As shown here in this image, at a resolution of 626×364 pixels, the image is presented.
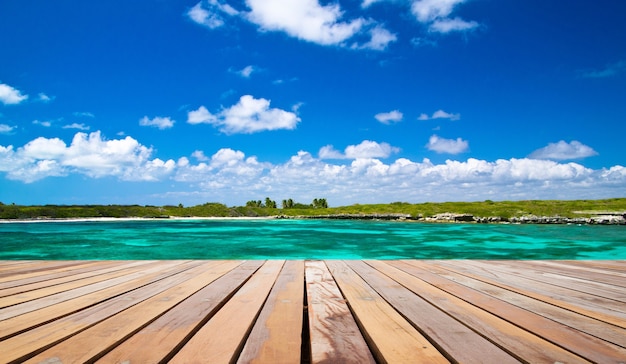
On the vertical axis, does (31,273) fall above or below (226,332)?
below

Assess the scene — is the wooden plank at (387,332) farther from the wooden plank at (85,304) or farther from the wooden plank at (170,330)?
the wooden plank at (85,304)

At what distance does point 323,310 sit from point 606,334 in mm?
1457

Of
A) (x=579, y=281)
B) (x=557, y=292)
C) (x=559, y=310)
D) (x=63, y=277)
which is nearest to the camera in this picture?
(x=559, y=310)

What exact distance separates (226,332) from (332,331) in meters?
0.51

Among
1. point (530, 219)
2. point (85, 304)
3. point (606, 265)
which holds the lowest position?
point (530, 219)

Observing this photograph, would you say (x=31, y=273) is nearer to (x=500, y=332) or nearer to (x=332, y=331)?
(x=332, y=331)

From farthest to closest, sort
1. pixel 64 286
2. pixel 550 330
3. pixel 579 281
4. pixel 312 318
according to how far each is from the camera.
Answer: pixel 579 281 → pixel 64 286 → pixel 312 318 → pixel 550 330

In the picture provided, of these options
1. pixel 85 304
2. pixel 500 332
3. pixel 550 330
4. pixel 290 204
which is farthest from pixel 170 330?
pixel 290 204

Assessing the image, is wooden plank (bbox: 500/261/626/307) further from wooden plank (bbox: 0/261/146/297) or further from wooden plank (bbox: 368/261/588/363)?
wooden plank (bbox: 0/261/146/297)

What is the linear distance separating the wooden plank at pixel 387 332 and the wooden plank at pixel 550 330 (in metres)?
0.61

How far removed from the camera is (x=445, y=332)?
169 centimetres

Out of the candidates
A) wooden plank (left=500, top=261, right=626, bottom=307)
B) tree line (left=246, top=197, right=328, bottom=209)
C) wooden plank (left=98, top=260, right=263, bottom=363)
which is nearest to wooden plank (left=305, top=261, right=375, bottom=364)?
wooden plank (left=98, top=260, right=263, bottom=363)

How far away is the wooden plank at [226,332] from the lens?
1374 millimetres

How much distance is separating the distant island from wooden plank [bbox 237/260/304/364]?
38.3m
